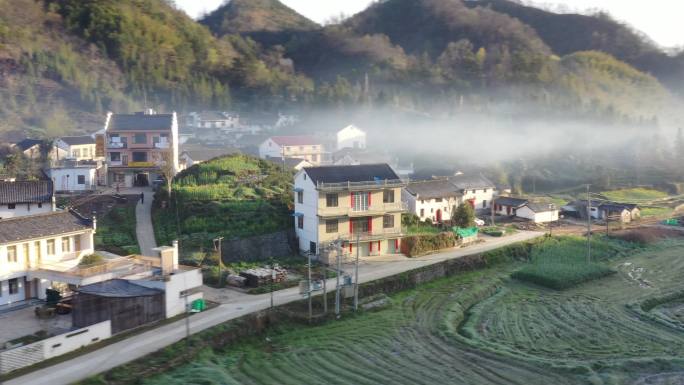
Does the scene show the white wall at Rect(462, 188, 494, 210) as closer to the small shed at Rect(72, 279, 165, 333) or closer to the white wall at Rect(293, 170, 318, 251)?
the white wall at Rect(293, 170, 318, 251)

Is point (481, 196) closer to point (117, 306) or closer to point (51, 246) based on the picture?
point (51, 246)

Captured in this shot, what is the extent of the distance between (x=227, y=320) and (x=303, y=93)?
49679 millimetres

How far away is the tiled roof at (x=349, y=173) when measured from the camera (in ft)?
75.5

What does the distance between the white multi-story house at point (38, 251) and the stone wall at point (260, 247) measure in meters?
4.34

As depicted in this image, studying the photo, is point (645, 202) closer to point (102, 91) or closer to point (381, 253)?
point (381, 253)

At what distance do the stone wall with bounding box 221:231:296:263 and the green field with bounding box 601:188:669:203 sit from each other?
22740mm

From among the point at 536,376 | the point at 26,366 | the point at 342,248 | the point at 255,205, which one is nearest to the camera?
the point at 26,366

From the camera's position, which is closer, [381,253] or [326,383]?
[326,383]

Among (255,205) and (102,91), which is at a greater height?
(102,91)

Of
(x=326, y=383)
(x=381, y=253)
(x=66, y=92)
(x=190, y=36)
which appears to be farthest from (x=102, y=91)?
(x=326, y=383)

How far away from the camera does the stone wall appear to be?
21250 mm

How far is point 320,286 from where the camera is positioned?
18.6m

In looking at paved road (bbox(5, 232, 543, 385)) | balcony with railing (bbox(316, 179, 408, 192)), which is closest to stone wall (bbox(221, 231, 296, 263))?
balcony with railing (bbox(316, 179, 408, 192))

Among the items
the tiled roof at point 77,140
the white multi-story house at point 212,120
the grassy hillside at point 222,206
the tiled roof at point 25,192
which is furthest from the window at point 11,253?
the white multi-story house at point 212,120
